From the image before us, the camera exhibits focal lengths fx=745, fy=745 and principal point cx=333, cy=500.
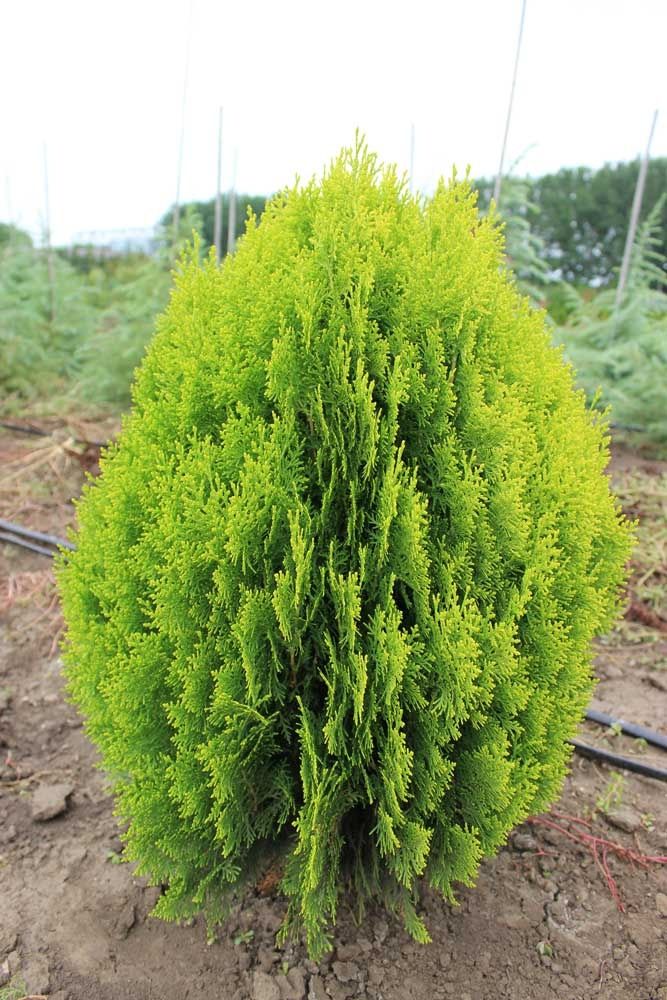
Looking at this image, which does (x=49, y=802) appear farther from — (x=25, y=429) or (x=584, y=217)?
(x=584, y=217)

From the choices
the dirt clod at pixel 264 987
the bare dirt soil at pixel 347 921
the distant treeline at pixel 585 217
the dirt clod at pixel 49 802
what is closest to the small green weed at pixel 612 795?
the bare dirt soil at pixel 347 921

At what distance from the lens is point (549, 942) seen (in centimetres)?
258

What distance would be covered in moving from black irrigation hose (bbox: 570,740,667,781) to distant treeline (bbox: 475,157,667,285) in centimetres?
2114

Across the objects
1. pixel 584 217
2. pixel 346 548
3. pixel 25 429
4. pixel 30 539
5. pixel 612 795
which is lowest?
pixel 30 539

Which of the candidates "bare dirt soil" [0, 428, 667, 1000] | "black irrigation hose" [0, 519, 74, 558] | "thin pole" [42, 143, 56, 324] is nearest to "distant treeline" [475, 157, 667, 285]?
"thin pole" [42, 143, 56, 324]

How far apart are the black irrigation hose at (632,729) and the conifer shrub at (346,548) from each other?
159cm

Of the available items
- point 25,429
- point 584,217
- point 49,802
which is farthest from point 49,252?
point 584,217

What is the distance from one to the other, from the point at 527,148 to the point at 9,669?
24.6 ft

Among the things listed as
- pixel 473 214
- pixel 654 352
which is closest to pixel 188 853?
pixel 473 214

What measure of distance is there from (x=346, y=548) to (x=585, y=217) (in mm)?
24777

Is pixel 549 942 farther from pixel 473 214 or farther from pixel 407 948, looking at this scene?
pixel 473 214

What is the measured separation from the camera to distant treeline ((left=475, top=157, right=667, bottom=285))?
23.0 metres

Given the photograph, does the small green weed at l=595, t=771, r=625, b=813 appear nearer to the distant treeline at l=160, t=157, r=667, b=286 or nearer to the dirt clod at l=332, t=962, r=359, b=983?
the dirt clod at l=332, t=962, r=359, b=983

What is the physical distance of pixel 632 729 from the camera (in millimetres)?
3719
